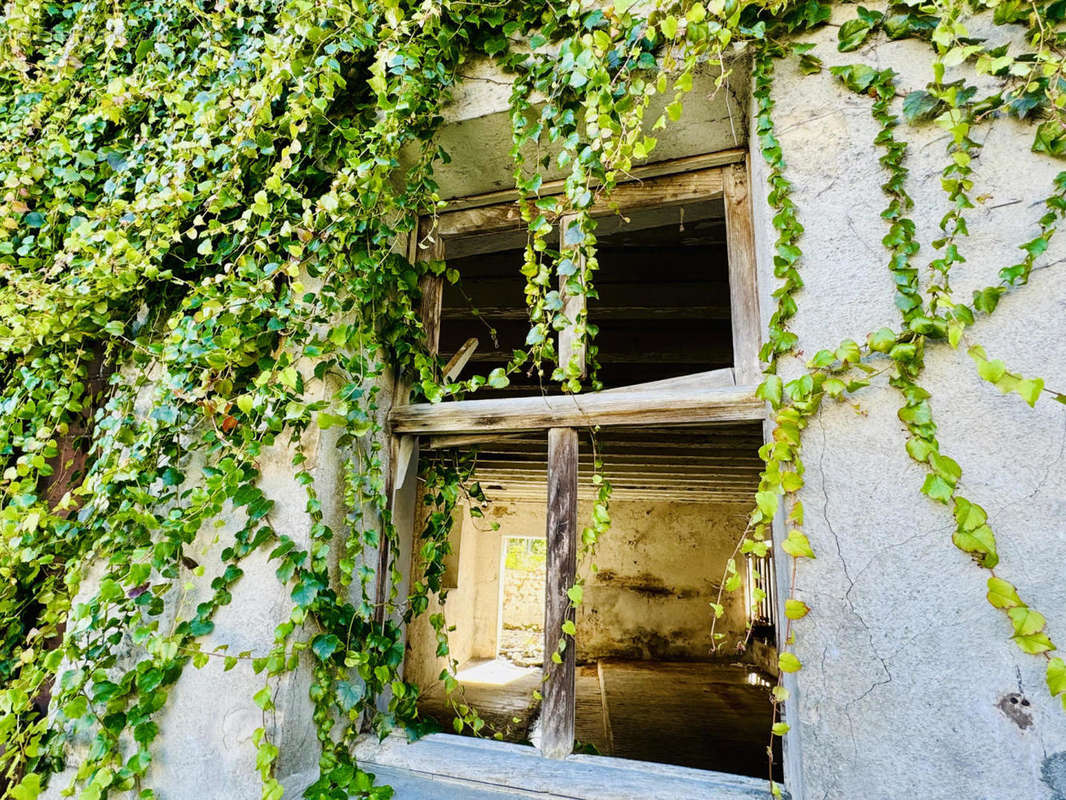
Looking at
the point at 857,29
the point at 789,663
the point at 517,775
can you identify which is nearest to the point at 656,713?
the point at 517,775

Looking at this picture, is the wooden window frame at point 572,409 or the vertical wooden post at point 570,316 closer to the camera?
the wooden window frame at point 572,409

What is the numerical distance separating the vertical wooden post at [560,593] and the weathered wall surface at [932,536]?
19.9 inches

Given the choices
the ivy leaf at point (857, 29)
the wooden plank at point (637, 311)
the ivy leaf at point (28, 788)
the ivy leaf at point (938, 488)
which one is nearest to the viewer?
the ivy leaf at point (938, 488)

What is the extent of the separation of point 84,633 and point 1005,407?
7.02ft

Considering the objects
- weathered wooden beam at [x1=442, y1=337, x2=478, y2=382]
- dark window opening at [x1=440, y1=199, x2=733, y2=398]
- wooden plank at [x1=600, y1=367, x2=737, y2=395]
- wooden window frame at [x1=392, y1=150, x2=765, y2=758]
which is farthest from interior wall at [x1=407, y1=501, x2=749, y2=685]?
wooden plank at [x1=600, y1=367, x2=737, y2=395]

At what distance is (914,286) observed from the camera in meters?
1.09

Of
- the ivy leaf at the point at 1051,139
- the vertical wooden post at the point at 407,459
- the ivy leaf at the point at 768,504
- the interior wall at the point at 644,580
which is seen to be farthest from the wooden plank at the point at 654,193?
the interior wall at the point at 644,580

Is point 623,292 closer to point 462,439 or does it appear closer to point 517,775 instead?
point 462,439

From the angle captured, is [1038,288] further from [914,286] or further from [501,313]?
[501,313]

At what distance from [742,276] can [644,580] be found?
9.62 meters

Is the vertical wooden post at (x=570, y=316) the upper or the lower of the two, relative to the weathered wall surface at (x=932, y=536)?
upper

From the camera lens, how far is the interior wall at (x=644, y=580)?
9734 mm

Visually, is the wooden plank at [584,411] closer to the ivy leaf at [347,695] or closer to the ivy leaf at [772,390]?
the ivy leaf at [772,390]

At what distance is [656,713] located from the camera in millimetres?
5426
